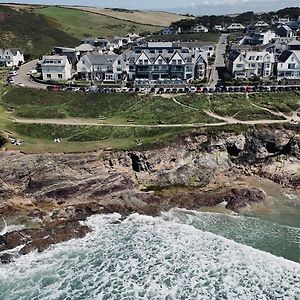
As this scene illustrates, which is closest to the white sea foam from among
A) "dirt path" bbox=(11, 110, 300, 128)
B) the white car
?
"dirt path" bbox=(11, 110, 300, 128)

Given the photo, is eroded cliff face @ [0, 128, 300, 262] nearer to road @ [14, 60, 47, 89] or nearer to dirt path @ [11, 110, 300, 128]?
dirt path @ [11, 110, 300, 128]

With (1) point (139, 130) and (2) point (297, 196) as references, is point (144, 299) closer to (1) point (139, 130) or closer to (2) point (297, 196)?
(2) point (297, 196)

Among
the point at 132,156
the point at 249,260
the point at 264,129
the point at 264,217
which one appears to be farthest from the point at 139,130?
the point at 249,260

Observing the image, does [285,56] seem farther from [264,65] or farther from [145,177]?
[145,177]

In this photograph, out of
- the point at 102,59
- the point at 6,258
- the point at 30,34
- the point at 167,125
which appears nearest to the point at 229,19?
the point at 30,34

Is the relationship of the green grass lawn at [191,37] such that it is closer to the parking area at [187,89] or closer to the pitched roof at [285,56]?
the pitched roof at [285,56]
